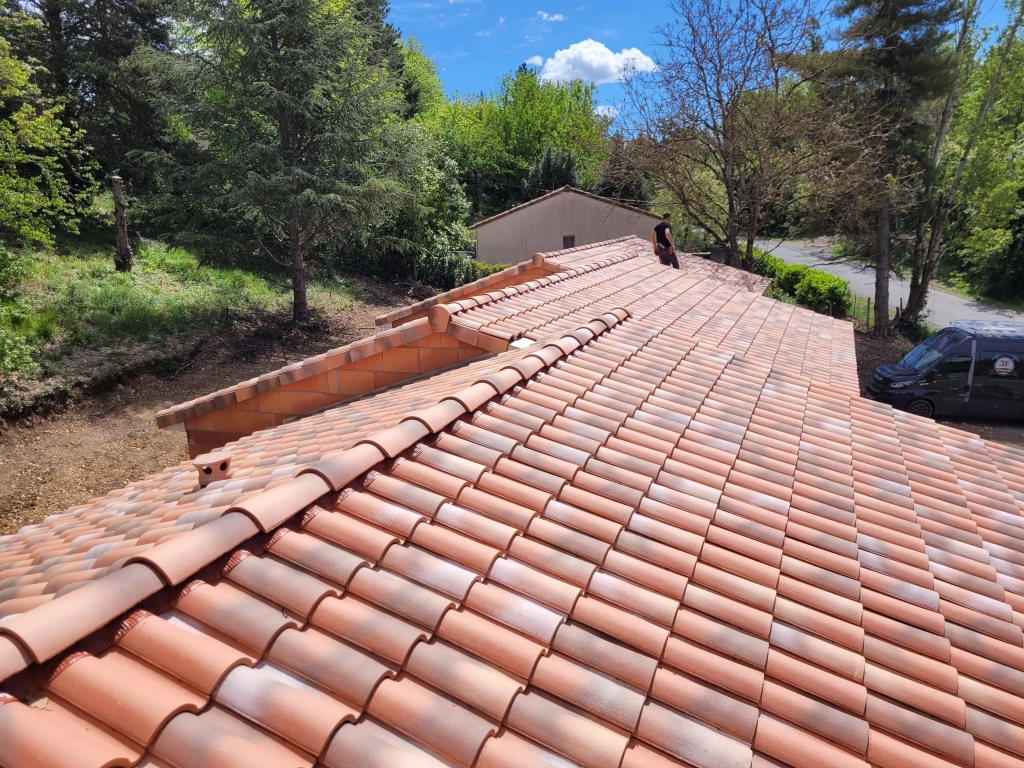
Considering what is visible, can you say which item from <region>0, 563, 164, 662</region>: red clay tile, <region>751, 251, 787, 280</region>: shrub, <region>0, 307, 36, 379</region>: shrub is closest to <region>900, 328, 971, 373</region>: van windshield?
<region>751, 251, 787, 280</region>: shrub

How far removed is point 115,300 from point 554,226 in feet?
54.0

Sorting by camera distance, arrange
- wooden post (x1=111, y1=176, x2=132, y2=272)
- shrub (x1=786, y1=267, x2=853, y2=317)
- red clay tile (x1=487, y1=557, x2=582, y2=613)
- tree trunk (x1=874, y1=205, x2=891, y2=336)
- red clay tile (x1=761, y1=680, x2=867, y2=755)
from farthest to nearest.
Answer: shrub (x1=786, y1=267, x2=853, y2=317) < tree trunk (x1=874, y1=205, x2=891, y2=336) < wooden post (x1=111, y1=176, x2=132, y2=272) < red clay tile (x1=487, y1=557, x2=582, y2=613) < red clay tile (x1=761, y1=680, x2=867, y2=755)

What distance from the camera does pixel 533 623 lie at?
208 cm

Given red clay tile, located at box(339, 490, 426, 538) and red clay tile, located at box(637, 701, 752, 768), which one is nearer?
red clay tile, located at box(637, 701, 752, 768)

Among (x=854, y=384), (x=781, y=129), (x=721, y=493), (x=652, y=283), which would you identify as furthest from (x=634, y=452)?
(x=781, y=129)

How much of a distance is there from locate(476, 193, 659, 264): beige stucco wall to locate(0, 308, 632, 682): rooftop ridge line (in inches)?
840

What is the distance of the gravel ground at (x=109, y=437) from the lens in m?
9.82

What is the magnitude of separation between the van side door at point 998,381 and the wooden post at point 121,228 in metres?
23.4

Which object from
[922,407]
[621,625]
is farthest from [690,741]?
[922,407]

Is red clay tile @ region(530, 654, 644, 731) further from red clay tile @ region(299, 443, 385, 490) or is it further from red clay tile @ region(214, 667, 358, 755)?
red clay tile @ region(299, 443, 385, 490)

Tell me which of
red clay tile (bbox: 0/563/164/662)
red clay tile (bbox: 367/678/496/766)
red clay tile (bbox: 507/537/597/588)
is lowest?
red clay tile (bbox: 367/678/496/766)

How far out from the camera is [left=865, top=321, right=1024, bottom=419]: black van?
12.9 metres

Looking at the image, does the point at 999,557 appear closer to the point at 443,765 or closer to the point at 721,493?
the point at 721,493

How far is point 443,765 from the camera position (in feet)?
5.09
